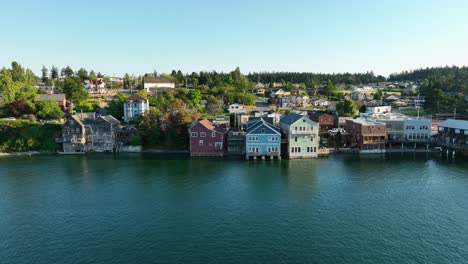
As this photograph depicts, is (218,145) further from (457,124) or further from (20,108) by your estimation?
(20,108)

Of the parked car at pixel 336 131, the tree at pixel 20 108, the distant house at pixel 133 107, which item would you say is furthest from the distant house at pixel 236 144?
the tree at pixel 20 108

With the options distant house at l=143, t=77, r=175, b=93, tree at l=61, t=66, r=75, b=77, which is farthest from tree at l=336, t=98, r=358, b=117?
tree at l=61, t=66, r=75, b=77

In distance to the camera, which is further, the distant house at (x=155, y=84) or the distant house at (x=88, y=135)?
the distant house at (x=155, y=84)

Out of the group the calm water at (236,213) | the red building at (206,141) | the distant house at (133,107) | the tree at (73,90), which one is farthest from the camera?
the tree at (73,90)

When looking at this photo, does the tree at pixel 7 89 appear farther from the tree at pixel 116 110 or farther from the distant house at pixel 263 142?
the distant house at pixel 263 142

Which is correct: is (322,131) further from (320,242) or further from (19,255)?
(19,255)

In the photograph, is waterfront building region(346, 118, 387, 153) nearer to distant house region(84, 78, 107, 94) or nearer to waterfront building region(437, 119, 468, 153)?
waterfront building region(437, 119, 468, 153)
